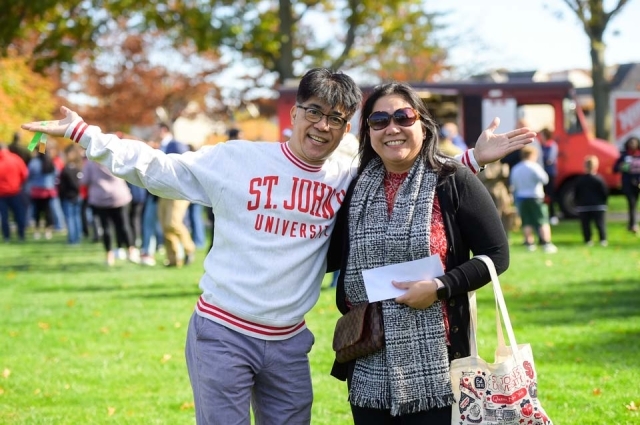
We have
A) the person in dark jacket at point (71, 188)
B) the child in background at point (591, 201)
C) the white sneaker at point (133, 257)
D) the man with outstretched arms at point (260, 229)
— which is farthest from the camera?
the person in dark jacket at point (71, 188)

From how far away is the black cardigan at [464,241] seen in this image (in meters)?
3.63

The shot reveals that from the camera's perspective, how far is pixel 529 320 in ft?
30.5

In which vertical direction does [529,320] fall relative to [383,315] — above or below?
below

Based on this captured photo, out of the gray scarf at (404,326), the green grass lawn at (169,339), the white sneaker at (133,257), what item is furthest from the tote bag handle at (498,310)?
the white sneaker at (133,257)

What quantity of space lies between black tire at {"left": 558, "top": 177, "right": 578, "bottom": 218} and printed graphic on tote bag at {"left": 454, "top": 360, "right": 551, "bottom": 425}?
18453 mm

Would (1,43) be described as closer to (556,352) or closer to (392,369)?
(556,352)

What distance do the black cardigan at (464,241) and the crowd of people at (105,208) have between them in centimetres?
646

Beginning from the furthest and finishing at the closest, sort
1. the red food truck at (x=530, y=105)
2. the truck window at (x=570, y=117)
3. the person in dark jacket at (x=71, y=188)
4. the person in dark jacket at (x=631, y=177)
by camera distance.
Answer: the truck window at (x=570, y=117) < the red food truck at (x=530, y=105) < the person in dark jacket at (x=71, y=188) < the person in dark jacket at (x=631, y=177)

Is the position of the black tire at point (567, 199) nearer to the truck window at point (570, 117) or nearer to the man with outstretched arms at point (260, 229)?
the truck window at point (570, 117)

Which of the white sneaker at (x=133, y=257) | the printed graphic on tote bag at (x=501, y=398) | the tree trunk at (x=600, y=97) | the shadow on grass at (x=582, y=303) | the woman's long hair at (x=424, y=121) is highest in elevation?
the tree trunk at (x=600, y=97)

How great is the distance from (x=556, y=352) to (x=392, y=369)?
179 inches

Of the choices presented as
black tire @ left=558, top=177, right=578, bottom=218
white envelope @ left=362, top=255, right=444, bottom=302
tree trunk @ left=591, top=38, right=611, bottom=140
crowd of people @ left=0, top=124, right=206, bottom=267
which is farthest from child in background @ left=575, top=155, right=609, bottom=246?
white envelope @ left=362, top=255, right=444, bottom=302

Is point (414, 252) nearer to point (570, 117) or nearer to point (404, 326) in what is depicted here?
point (404, 326)

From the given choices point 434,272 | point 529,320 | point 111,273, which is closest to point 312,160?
point 434,272
